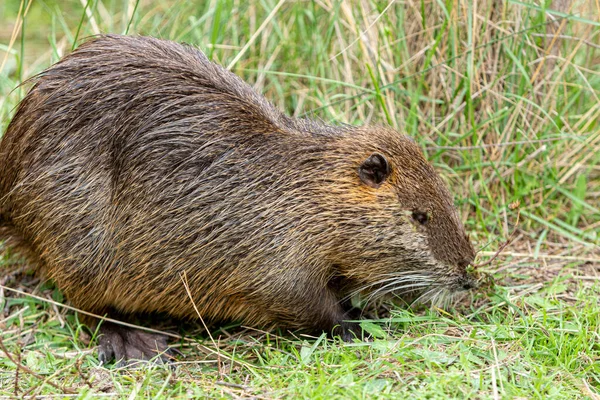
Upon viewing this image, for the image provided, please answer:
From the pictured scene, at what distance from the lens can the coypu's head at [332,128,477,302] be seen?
135 inches

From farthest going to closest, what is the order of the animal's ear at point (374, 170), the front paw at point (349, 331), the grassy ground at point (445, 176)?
the front paw at point (349, 331) < the animal's ear at point (374, 170) < the grassy ground at point (445, 176)

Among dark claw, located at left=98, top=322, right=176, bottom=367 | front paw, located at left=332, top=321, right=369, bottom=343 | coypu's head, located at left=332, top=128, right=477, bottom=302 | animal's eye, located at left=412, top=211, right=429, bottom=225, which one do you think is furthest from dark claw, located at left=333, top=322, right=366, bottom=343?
dark claw, located at left=98, top=322, right=176, bottom=367

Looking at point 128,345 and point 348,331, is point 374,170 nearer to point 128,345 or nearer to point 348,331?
point 348,331

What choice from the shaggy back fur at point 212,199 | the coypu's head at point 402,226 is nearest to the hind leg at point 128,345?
the shaggy back fur at point 212,199

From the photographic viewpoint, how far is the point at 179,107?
354cm

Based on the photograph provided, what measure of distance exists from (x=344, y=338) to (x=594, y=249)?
5.02 feet

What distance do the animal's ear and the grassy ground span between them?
61 cm

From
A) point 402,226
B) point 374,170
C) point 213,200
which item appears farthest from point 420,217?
point 213,200

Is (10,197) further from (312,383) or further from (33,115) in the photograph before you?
(312,383)

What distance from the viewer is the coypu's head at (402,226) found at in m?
3.42

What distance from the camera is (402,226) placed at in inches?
135

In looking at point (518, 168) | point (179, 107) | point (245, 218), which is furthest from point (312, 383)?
point (518, 168)

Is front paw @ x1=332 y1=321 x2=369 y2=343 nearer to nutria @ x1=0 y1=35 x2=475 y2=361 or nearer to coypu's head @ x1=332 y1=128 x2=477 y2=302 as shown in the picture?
nutria @ x1=0 y1=35 x2=475 y2=361

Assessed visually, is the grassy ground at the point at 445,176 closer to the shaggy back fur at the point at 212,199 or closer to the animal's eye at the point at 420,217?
the shaggy back fur at the point at 212,199
